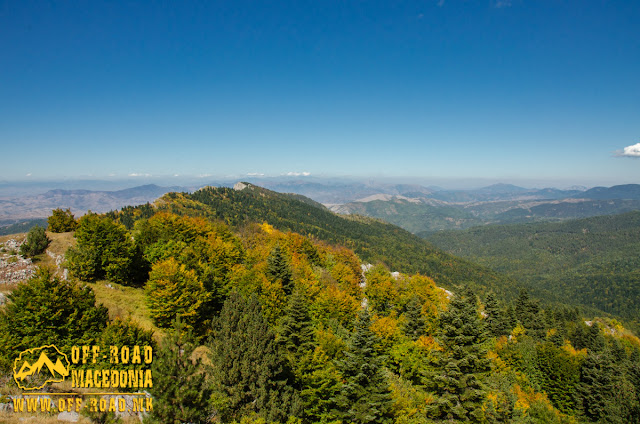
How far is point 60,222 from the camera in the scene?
4509 centimetres

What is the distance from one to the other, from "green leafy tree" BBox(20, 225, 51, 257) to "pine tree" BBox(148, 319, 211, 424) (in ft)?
119

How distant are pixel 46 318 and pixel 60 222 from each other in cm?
3481

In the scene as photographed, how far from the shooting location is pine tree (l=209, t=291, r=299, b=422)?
1930 centimetres

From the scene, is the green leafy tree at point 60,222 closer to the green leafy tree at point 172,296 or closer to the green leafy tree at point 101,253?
the green leafy tree at point 101,253

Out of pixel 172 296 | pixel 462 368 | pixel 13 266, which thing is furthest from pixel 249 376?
pixel 13 266

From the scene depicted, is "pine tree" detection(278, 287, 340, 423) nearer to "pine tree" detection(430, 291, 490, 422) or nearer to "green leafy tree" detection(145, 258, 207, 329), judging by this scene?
"pine tree" detection(430, 291, 490, 422)

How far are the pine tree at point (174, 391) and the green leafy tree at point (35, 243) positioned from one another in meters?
36.4

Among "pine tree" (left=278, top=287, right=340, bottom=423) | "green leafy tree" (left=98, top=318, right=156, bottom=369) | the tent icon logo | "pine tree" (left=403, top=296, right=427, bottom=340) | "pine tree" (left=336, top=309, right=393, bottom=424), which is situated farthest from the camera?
"pine tree" (left=403, top=296, right=427, bottom=340)

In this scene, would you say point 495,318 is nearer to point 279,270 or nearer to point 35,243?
point 279,270

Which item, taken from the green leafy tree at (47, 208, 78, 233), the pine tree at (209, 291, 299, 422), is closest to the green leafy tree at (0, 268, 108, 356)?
the pine tree at (209, 291, 299, 422)

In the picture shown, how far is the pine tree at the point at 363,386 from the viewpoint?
21484 mm

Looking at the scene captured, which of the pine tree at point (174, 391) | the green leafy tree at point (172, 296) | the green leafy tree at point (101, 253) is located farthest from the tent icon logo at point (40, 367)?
the green leafy tree at point (101, 253)

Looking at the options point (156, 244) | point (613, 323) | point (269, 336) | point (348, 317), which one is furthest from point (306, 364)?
point (613, 323)

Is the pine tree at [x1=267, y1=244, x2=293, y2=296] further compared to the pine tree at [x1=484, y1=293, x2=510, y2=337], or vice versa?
the pine tree at [x1=484, y1=293, x2=510, y2=337]
